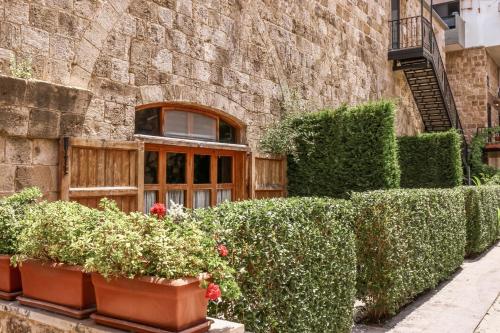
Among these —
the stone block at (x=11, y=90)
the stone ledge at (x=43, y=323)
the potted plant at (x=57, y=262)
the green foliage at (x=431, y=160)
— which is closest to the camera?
the stone ledge at (x=43, y=323)

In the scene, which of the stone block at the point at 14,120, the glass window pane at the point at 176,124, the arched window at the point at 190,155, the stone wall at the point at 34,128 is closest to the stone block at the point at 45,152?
the stone wall at the point at 34,128

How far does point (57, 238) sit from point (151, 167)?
11.8 feet

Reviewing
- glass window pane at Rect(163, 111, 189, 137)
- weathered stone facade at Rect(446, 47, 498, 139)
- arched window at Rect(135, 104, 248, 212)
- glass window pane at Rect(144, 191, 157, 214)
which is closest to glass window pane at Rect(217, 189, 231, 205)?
arched window at Rect(135, 104, 248, 212)

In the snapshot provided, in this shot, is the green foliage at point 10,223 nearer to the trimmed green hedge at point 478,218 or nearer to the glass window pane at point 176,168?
the glass window pane at point 176,168

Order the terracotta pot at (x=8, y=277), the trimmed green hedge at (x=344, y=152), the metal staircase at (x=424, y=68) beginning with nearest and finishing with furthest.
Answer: the terracotta pot at (x=8, y=277) → the trimmed green hedge at (x=344, y=152) → the metal staircase at (x=424, y=68)

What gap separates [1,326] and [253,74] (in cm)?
620

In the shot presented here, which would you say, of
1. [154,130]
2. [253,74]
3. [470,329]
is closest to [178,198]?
[154,130]

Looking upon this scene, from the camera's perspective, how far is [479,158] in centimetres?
1959

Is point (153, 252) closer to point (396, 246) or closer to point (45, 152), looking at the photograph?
point (45, 152)

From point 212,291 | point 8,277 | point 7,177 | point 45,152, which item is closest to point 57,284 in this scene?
point 8,277

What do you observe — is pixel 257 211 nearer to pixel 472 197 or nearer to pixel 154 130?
pixel 154 130

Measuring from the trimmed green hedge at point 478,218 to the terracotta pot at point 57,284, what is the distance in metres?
8.40

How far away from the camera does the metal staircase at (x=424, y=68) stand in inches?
548

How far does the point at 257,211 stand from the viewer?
11.3 feet
